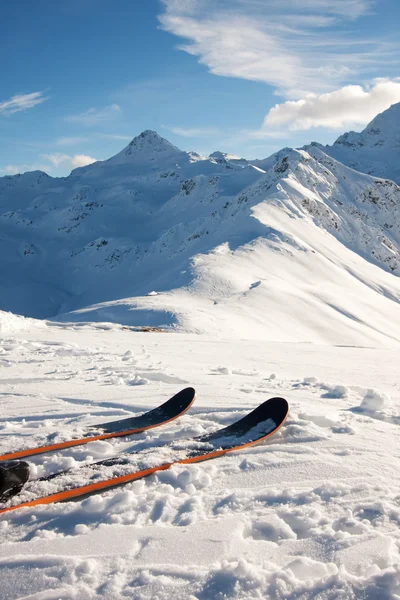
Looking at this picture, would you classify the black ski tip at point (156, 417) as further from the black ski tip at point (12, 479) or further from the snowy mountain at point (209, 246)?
the snowy mountain at point (209, 246)

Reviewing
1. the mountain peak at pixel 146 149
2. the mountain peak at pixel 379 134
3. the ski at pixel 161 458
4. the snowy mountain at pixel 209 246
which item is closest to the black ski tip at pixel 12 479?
the ski at pixel 161 458

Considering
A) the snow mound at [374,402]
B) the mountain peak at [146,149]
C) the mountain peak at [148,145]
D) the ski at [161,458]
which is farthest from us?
the mountain peak at [148,145]

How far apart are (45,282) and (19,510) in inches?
2941

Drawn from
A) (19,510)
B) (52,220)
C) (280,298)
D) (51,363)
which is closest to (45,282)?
(52,220)

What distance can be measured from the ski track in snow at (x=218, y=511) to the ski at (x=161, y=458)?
68 mm

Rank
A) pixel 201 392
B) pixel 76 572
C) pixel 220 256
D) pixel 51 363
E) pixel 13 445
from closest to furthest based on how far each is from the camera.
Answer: pixel 76 572 → pixel 13 445 → pixel 201 392 → pixel 51 363 → pixel 220 256

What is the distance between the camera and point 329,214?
58.0 m

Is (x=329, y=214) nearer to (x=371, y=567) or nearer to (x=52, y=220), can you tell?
(x=371, y=567)

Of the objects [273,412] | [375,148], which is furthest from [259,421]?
[375,148]

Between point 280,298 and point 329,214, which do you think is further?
point 329,214

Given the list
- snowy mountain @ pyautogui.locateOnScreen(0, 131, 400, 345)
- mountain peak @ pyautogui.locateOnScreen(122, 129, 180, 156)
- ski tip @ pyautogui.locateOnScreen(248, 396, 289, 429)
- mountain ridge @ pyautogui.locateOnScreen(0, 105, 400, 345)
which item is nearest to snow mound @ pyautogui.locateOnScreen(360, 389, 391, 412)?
ski tip @ pyautogui.locateOnScreen(248, 396, 289, 429)

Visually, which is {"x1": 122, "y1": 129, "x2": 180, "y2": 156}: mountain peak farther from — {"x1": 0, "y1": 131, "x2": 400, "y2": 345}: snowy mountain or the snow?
the snow

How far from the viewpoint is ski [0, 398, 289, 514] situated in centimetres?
286

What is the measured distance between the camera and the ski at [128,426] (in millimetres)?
3510
